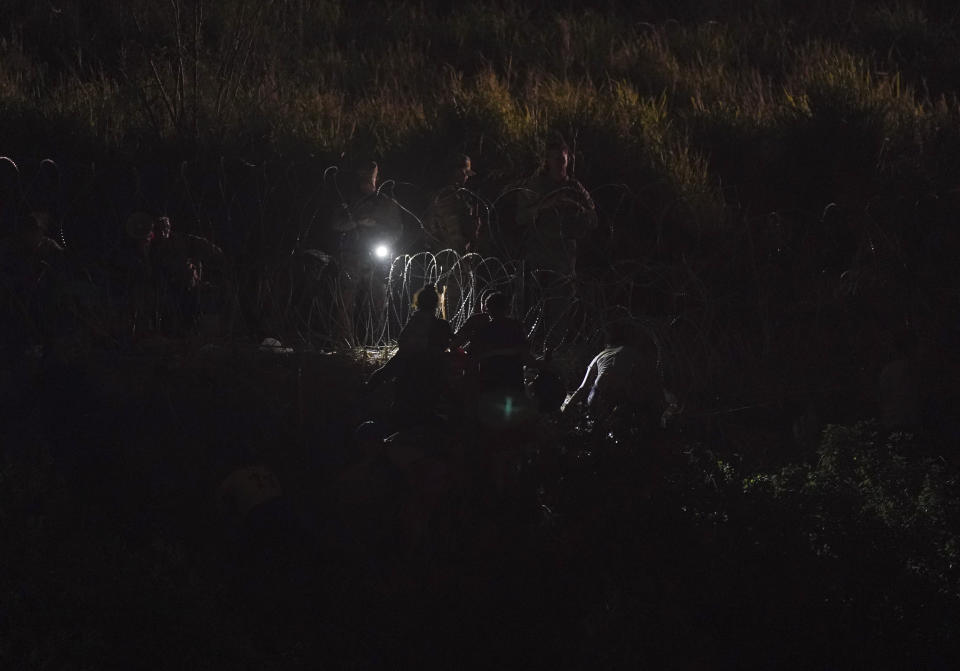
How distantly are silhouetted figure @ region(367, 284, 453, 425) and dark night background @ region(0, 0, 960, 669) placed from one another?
0.19 m

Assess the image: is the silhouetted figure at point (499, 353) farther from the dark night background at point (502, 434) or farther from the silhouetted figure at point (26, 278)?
the silhouetted figure at point (26, 278)

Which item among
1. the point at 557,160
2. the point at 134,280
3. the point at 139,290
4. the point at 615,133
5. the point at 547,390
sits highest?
the point at 615,133

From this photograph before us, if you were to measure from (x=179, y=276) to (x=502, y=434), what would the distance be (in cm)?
366

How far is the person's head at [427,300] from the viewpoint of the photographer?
8.58 meters

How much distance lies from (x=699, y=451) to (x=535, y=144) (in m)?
6.79

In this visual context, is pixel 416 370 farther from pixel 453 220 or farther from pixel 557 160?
pixel 453 220

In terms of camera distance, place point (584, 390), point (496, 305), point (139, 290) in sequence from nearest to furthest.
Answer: point (496, 305) → point (584, 390) → point (139, 290)

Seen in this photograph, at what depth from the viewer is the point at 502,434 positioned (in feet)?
26.2

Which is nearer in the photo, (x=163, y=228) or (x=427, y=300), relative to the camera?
(x=427, y=300)

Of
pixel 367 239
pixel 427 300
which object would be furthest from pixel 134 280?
pixel 427 300

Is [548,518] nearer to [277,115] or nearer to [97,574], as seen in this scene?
[97,574]

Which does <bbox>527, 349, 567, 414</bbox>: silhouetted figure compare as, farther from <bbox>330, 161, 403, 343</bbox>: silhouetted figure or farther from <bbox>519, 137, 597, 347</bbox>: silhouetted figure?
<bbox>330, 161, 403, 343</bbox>: silhouetted figure

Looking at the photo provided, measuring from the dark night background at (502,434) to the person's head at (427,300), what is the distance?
70 cm

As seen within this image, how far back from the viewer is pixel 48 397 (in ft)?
31.2
